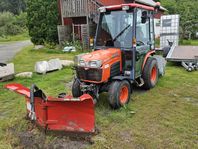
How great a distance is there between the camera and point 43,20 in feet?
51.4

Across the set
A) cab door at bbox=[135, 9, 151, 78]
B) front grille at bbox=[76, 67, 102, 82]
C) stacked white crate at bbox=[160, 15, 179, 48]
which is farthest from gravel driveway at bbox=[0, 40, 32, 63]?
cab door at bbox=[135, 9, 151, 78]

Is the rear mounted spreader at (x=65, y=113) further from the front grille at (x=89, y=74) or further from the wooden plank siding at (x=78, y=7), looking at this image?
the wooden plank siding at (x=78, y=7)

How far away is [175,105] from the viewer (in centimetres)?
517

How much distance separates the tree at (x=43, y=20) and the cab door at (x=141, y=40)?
1054cm

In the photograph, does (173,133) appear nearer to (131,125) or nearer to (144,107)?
(131,125)

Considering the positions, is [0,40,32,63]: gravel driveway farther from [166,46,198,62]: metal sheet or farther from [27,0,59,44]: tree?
[166,46,198,62]: metal sheet

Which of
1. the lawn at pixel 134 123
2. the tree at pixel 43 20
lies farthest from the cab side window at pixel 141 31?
the tree at pixel 43 20

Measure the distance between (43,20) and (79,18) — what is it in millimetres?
2305

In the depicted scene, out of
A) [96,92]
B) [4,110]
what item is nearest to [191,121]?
[96,92]

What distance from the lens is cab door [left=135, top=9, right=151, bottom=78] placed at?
5.32 meters

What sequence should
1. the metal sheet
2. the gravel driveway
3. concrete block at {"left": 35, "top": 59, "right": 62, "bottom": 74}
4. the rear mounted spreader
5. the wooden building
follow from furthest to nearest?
the wooden building
the gravel driveway
the metal sheet
concrete block at {"left": 35, "top": 59, "right": 62, "bottom": 74}
the rear mounted spreader

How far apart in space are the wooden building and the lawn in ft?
26.4

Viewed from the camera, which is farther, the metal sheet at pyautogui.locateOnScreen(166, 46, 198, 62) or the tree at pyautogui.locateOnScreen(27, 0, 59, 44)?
the tree at pyautogui.locateOnScreen(27, 0, 59, 44)

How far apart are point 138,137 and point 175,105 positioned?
1.68 metres
